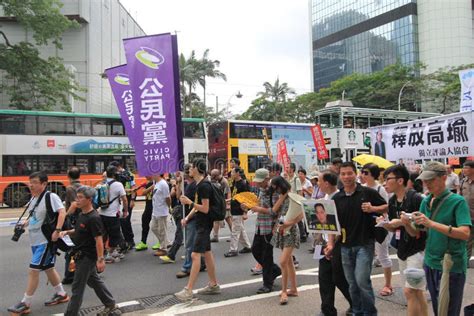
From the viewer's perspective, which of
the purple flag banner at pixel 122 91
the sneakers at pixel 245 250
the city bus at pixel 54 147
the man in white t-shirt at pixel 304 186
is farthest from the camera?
the city bus at pixel 54 147

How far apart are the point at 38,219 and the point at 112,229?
87.5 inches

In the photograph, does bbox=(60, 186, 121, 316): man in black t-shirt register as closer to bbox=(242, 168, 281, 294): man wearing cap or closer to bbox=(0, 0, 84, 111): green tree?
bbox=(242, 168, 281, 294): man wearing cap

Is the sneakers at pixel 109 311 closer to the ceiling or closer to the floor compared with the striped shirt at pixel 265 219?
closer to the floor

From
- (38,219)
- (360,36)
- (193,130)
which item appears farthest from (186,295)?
(360,36)

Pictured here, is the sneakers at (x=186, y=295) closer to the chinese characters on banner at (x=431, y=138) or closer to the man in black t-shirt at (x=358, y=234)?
the man in black t-shirt at (x=358, y=234)

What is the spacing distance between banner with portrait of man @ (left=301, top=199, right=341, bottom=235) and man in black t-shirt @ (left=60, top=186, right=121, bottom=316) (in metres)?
2.10

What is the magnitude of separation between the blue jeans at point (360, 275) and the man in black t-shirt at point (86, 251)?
2.39 m

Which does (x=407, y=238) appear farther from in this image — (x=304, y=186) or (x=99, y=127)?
(x=99, y=127)

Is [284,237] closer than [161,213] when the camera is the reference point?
Yes

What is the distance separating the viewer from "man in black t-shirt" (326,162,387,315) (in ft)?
11.6

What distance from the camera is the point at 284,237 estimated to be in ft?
15.6

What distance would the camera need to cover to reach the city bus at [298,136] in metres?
22.1

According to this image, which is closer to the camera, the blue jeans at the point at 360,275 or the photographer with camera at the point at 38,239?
the blue jeans at the point at 360,275

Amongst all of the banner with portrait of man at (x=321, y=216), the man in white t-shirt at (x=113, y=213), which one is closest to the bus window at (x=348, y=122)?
the man in white t-shirt at (x=113, y=213)
